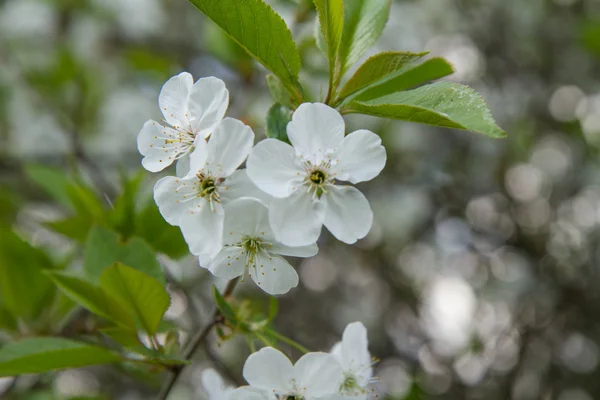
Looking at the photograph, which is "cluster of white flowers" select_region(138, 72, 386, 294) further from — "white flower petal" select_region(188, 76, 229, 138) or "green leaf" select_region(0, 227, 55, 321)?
"green leaf" select_region(0, 227, 55, 321)

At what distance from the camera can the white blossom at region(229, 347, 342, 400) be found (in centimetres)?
84

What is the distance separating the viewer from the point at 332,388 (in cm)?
85

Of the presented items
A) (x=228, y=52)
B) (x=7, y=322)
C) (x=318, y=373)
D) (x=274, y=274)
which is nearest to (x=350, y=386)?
(x=318, y=373)

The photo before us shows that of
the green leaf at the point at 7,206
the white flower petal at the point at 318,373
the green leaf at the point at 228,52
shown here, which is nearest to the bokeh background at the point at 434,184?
the green leaf at the point at 7,206

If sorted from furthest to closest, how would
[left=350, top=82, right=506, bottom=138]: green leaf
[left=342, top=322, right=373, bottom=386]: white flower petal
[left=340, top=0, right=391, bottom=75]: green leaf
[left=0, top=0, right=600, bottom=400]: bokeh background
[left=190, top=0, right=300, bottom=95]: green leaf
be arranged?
1. [left=0, top=0, right=600, bottom=400]: bokeh background
2. [left=342, top=322, right=373, bottom=386]: white flower petal
3. [left=340, top=0, right=391, bottom=75]: green leaf
4. [left=190, top=0, right=300, bottom=95]: green leaf
5. [left=350, top=82, right=506, bottom=138]: green leaf

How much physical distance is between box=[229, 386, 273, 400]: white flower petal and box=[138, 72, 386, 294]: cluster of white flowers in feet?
0.46

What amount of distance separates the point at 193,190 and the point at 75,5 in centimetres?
230

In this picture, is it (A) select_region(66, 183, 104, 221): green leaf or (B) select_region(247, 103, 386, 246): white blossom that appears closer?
(B) select_region(247, 103, 386, 246): white blossom

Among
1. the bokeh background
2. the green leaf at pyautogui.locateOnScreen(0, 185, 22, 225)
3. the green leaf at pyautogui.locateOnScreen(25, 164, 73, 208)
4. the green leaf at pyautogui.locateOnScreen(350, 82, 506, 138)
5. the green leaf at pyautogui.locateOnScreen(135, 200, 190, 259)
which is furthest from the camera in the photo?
the bokeh background

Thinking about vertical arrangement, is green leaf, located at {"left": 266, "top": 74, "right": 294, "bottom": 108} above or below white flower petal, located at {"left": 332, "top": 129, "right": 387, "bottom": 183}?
above

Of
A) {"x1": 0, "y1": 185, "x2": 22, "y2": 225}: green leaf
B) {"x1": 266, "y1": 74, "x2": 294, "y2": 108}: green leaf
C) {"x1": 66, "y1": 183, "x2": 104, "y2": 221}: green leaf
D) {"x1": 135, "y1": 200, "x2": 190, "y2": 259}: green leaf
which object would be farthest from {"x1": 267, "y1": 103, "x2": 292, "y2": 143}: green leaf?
{"x1": 0, "y1": 185, "x2": 22, "y2": 225}: green leaf

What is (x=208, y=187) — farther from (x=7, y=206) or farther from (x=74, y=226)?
(x=7, y=206)

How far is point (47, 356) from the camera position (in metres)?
0.94

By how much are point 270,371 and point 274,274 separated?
0.46 ft
